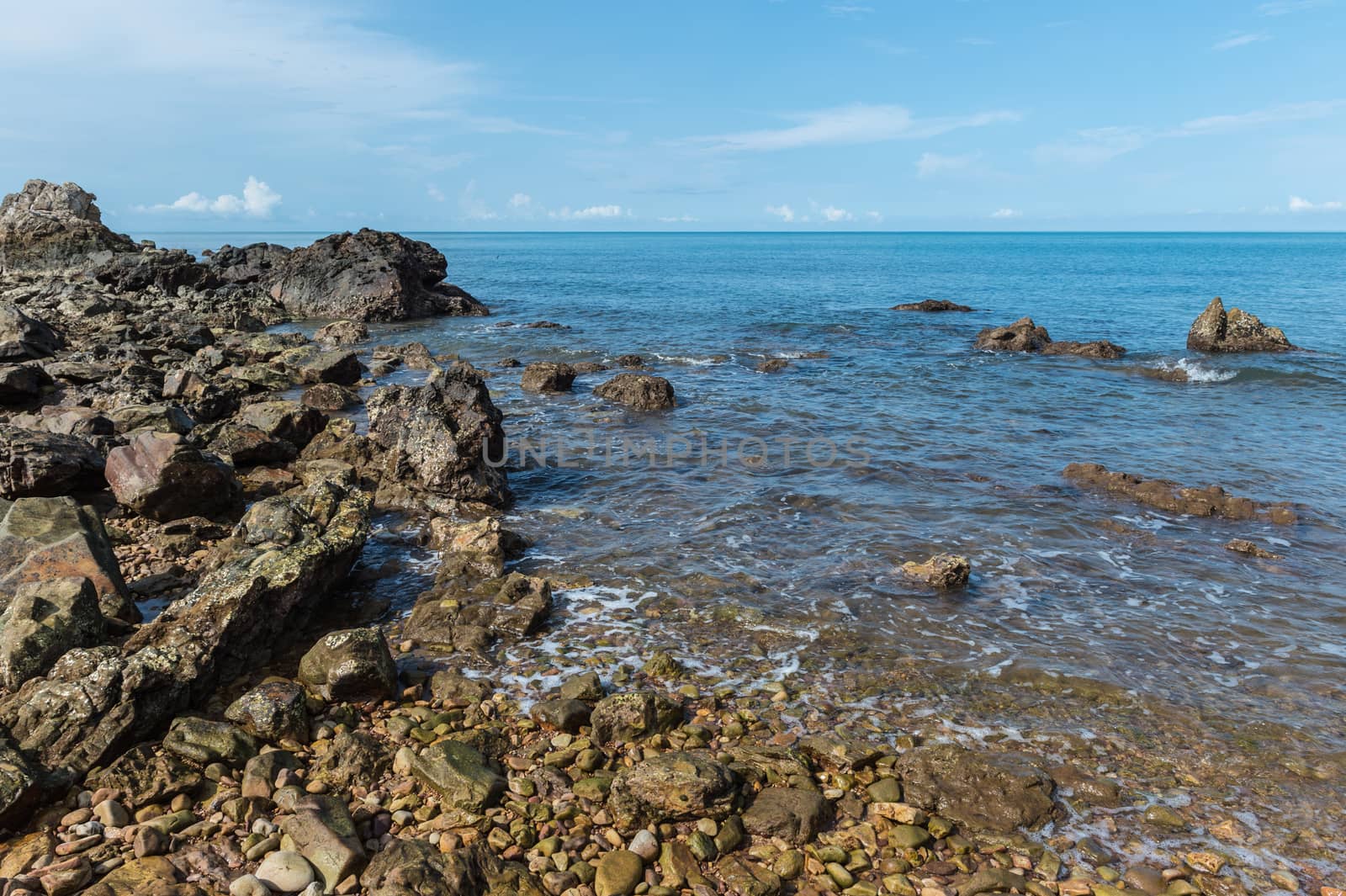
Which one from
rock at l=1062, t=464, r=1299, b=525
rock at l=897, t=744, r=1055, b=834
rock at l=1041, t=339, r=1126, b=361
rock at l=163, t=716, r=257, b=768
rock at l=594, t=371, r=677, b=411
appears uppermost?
rock at l=1041, t=339, r=1126, b=361

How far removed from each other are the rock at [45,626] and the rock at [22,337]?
2113 centimetres

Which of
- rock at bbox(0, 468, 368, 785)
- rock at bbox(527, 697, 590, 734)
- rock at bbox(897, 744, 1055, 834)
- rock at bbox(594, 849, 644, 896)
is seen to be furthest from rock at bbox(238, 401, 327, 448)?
rock at bbox(897, 744, 1055, 834)

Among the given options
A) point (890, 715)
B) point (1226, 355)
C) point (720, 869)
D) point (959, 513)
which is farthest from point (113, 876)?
point (1226, 355)

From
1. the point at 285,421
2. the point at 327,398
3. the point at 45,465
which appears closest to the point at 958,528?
the point at 285,421

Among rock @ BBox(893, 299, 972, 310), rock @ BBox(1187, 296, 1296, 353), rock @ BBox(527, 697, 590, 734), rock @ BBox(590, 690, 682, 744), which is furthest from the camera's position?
rock @ BBox(893, 299, 972, 310)

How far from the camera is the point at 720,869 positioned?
6.54 m

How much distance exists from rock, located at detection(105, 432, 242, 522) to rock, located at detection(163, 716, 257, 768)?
6927mm

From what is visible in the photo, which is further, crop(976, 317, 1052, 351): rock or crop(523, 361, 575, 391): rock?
crop(976, 317, 1052, 351): rock

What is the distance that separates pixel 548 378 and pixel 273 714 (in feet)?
63.3

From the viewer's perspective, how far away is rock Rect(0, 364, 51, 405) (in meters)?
20.5

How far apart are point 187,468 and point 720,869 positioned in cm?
1183

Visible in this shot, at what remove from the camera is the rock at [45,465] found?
13.2 m

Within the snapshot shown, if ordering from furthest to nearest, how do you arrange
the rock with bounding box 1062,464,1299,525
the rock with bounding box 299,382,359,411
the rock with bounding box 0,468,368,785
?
the rock with bounding box 299,382,359,411 < the rock with bounding box 1062,464,1299,525 < the rock with bounding box 0,468,368,785

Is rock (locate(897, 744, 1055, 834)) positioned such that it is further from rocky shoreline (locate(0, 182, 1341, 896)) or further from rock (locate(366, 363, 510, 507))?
rock (locate(366, 363, 510, 507))
